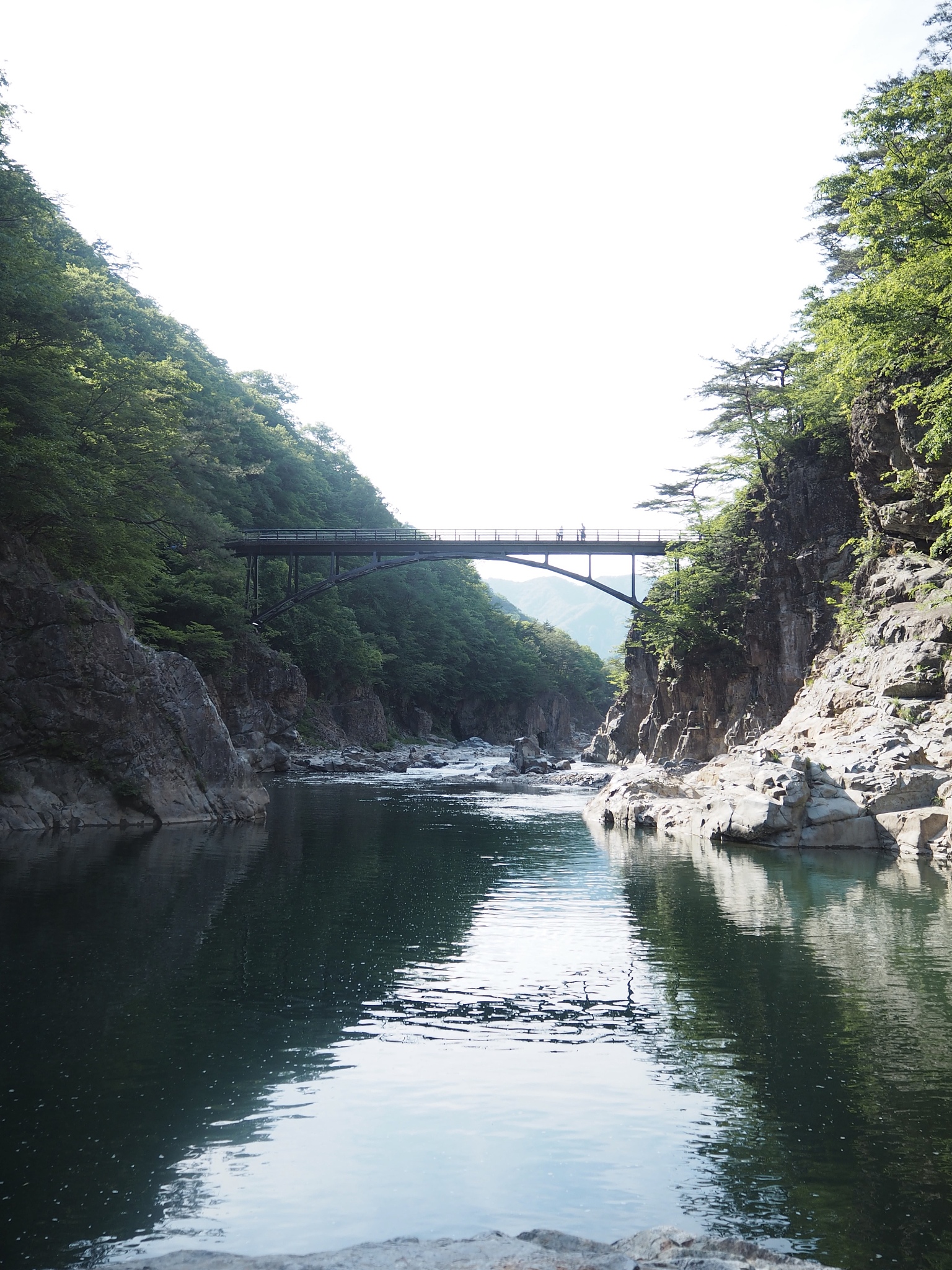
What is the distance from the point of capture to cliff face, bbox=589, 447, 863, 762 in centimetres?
3284

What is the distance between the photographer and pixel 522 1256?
367 cm

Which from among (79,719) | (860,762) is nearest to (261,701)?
(79,719)

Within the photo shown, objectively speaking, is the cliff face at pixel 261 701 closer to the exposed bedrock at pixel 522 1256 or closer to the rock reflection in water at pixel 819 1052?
the rock reflection in water at pixel 819 1052

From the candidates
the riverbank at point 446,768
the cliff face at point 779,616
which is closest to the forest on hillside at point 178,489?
the riverbank at point 446,768

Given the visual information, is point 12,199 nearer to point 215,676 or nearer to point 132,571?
point 132,571

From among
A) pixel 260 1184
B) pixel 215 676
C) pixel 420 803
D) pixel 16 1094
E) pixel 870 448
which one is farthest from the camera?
pixel 215 676

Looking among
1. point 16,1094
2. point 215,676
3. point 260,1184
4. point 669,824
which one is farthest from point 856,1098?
point 215,676

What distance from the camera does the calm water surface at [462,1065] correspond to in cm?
459

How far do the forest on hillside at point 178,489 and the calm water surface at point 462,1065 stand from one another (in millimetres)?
9651

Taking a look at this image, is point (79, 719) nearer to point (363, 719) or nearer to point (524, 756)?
point (524, 756)

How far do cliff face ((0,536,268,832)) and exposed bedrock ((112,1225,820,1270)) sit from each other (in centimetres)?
1682

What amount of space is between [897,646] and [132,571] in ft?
67.2

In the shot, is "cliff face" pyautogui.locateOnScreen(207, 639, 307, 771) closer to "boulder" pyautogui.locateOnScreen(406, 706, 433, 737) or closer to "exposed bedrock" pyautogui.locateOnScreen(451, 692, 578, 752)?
"boulder" pyautogui.locateOnScreen(406, 706, 433, 737)

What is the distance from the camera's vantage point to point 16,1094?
19.4ft
